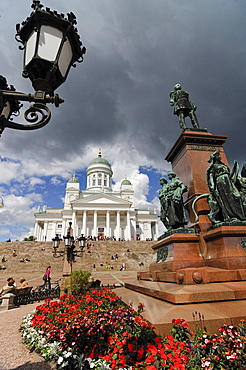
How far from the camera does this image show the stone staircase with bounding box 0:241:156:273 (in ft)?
99.4

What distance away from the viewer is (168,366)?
221 cm

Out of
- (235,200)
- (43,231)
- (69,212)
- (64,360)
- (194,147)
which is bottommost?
(64,360)

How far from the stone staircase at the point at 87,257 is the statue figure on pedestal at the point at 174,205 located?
23.6 m

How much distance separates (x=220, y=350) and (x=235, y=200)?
365 cm

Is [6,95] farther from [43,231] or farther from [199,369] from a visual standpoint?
[43,231]

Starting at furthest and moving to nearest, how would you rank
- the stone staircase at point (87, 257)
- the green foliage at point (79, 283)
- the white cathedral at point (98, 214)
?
the white cathedral at point (98, 214)
the stone staircase at point (87, 257)
the green foliage at point (79, 283)

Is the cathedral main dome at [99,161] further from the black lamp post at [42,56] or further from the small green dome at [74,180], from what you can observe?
the black lamp post at [42,56]

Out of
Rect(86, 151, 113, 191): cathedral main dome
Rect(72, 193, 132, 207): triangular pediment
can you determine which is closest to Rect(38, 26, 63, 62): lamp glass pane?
Rect(72, 193, 132, 207): triangular pediment

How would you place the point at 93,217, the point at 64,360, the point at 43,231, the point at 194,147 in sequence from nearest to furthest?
the point at 64,360, the point at 194,147, the point at 93,217, the point at 43,231

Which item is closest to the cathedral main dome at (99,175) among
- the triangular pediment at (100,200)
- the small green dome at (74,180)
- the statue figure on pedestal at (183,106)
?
the small green dome at (74,180)

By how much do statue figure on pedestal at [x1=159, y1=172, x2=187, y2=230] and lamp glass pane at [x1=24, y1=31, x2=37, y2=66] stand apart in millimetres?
4730

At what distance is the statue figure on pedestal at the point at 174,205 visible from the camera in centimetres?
591

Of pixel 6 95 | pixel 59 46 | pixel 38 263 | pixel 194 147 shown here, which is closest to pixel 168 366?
pixel 6 95

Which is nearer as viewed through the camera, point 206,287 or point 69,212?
point 206,287
